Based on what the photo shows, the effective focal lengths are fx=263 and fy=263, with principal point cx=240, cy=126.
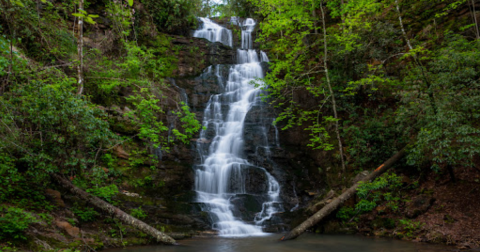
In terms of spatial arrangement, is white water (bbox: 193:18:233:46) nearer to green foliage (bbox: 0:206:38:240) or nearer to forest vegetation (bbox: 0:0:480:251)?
forest vegetation (bbox: 0:0:480:251)

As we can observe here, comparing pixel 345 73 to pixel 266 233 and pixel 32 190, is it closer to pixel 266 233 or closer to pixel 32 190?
pixel 266 233

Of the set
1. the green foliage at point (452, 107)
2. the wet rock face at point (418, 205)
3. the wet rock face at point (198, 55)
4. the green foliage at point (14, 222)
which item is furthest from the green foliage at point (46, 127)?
the wet rock face at point (198, 55)

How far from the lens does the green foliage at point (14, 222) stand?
5180 mm

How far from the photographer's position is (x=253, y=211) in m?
10.7

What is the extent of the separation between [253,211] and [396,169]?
5.71 meters

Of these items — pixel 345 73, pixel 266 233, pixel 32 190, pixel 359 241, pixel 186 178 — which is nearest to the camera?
pixel 32 190

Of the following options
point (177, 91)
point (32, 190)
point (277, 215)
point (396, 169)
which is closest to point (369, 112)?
point (396, 169)

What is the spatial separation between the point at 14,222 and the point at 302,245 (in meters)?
6.91

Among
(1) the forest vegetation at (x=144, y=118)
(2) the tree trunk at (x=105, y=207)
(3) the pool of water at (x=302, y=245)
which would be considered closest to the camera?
(1) the forest vegetation at (x=144, y=118)

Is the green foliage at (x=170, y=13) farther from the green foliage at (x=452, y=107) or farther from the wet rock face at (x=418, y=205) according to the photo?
the wet rock face at (x=418, y=205)

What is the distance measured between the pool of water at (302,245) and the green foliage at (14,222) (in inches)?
86.5

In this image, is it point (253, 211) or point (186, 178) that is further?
point (186, 178)

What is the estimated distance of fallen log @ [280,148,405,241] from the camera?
8.76 meters

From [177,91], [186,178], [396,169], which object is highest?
[177,91]
